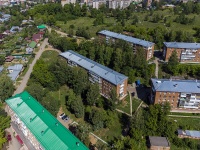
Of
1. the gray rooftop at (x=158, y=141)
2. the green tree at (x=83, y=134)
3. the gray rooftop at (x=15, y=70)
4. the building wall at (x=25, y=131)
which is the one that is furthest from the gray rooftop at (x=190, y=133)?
the gray rooftop at (x=15, y=70)

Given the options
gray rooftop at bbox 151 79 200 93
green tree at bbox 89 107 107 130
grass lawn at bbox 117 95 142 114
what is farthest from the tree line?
green tree at bbox 89 107 107 130

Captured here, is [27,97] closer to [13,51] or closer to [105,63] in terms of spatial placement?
[105,63]

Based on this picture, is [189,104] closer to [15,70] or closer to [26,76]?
[26,76]

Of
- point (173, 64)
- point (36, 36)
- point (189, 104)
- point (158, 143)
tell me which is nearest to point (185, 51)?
point (173, 64)

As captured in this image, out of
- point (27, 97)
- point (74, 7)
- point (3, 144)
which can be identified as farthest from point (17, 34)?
point (3, 144)

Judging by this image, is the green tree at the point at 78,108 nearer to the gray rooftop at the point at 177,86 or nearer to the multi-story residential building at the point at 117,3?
the gray rooftop at the point at 177,86
